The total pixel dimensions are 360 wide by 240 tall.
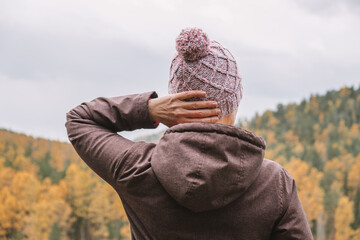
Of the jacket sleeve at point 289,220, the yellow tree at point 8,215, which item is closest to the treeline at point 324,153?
the yellow tree at point 8,215

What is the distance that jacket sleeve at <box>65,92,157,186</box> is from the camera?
1398 millimetres

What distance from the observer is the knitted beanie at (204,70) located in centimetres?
140

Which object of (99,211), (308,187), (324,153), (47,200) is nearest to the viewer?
(47,200)

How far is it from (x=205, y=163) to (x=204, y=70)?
0.32 meters

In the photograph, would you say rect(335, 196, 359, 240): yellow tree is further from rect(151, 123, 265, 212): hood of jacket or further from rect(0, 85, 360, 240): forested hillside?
rect(151, 123, 265, 212): hood of jacket

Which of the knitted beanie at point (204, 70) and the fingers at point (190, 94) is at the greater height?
the knitted beanie at point (204, 70)

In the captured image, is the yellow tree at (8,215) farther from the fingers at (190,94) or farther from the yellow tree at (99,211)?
the fingers at (190,94)

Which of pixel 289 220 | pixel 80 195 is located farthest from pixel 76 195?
pixel 289 220

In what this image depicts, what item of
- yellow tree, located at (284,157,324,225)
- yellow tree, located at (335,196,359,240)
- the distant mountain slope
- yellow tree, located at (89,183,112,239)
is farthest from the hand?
yellow tree, located at (335,196,359,240)

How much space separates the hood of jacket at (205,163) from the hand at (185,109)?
0.10m

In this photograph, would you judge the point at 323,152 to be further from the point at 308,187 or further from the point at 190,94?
the point at 190,94

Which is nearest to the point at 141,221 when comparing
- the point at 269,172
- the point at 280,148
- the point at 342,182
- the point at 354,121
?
the point at 269,172

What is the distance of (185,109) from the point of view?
1.41m

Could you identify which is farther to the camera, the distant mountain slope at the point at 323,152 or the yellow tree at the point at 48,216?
the distant mountain slope at the point at 323,152
